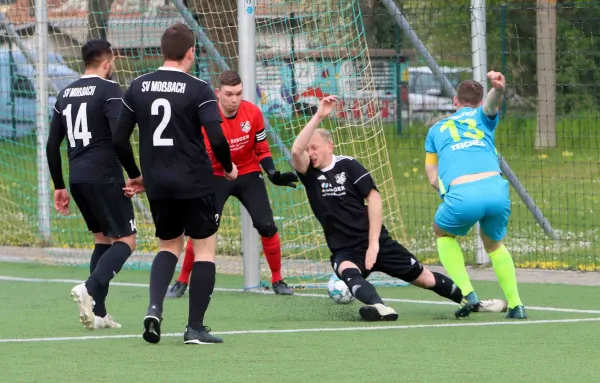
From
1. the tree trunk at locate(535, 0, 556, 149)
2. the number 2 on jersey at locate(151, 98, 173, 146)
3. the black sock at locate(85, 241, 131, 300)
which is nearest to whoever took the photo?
the number 2 on jersey at locate(151, 98, 173, 146)

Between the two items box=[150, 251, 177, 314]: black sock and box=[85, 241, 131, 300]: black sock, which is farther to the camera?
box=[85, 241, 131, 300]: black sock

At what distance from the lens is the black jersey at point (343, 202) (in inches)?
333

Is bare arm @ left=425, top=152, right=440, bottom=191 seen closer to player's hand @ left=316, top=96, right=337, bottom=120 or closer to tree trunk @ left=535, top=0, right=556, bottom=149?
player's hand @ left=316, top=96, right=337, bottom=120

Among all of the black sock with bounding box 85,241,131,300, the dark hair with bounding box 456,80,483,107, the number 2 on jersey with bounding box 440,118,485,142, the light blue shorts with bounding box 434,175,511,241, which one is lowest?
the black sock with bounding box 85,241,131,300

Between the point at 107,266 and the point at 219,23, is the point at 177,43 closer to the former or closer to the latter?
the point at 107,266

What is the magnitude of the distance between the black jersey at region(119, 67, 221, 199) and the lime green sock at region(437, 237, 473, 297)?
214 cm

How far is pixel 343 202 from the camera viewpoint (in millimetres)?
8508

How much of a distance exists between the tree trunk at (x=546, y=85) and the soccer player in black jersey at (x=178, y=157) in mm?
6531

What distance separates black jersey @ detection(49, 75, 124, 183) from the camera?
25.8ft

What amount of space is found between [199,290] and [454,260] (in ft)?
7.07

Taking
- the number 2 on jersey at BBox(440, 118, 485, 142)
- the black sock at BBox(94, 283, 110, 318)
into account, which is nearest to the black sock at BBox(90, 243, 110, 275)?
the black sock at BBox(94, 283, 110, 318)

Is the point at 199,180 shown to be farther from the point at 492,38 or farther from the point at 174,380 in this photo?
the point at 492,38

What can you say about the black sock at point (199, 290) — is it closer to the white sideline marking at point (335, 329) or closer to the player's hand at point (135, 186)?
the white sideline marking at point (335, 329)

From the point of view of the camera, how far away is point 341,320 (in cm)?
812
